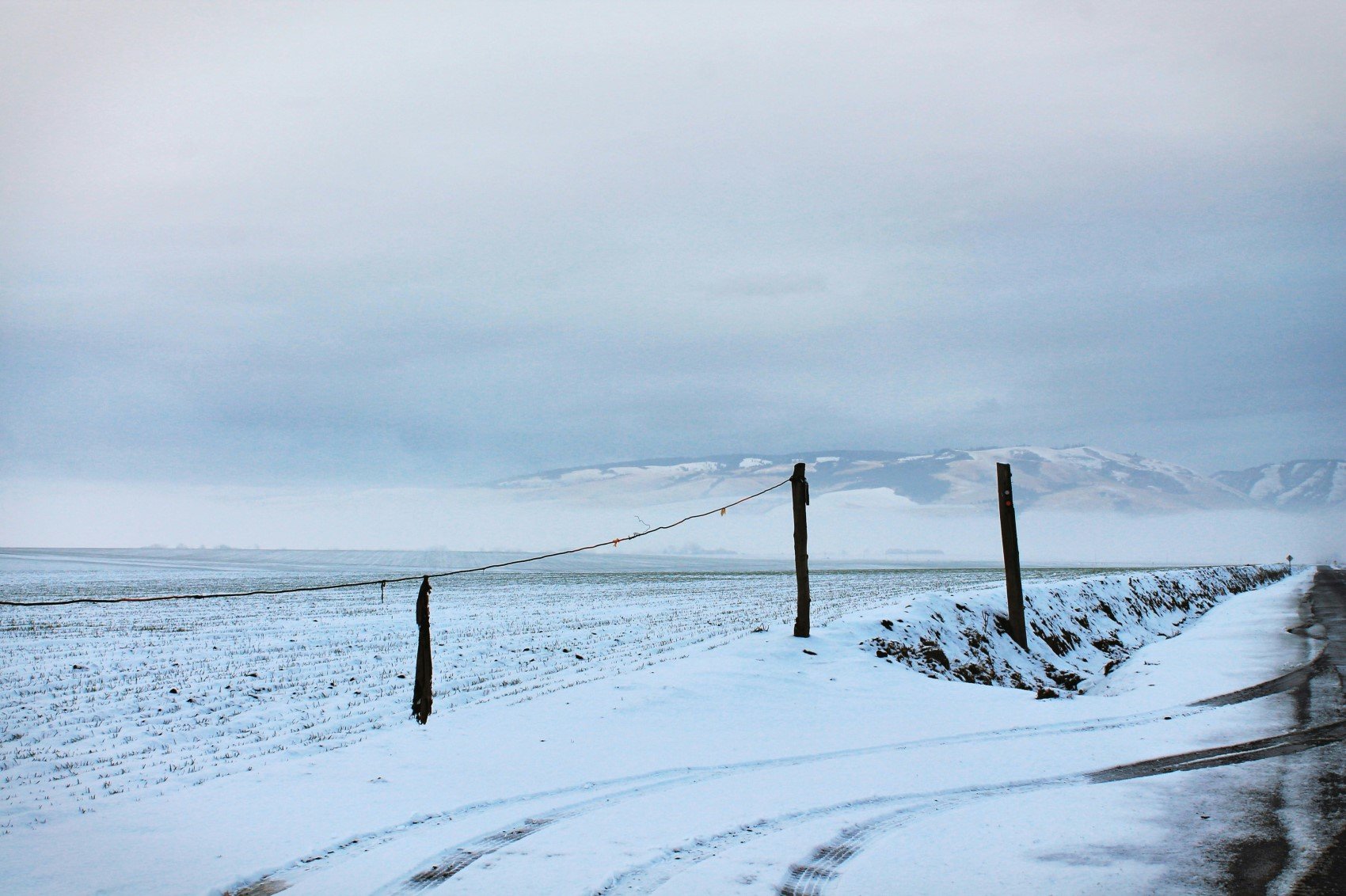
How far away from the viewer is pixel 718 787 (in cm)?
1008

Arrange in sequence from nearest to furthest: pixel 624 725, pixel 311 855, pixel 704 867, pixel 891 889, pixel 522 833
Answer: pixel 891 889 < pixel 704 867 < pixel 311 855 < pixel 522 833 < pixel 624 725

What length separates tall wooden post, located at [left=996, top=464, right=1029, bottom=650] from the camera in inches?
952

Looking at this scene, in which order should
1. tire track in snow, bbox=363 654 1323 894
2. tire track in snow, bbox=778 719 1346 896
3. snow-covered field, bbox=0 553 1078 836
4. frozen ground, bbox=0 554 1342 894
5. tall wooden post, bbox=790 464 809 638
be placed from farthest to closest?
tall wooden post, bbox=790 464 809 638 → snow-covered field, bbox=0 553 1078 836 → tire track in snow, bbox=363 654 1323 894 → frozen ground, bbox=0 554 1342 894 → tire track in snow, bbox=778 719 1346 896

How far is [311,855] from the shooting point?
7910mm

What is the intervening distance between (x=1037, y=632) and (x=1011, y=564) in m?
3.98

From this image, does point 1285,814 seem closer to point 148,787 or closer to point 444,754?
point 444,754

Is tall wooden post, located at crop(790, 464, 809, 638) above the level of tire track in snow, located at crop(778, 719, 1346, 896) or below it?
above

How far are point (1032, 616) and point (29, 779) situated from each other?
25.9m

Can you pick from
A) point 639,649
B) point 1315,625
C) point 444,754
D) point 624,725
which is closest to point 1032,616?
point 1315,625

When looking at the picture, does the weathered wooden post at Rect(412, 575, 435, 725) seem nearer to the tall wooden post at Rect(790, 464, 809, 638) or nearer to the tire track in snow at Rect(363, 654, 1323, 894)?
the tire track in snow at Rect(363, 654, 1323, 894)

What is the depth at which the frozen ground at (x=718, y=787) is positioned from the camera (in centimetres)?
735

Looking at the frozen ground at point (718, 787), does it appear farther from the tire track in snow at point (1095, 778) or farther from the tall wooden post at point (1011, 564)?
the tall wooden post at point (1011, 564)

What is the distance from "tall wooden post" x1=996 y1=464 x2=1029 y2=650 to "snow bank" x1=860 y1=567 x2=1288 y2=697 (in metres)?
0.37

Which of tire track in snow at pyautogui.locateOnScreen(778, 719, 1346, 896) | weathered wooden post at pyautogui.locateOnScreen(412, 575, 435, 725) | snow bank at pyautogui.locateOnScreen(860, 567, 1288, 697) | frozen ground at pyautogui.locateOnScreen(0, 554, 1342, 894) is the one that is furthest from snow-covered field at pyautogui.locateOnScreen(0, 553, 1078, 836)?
tire track in snow at pyautogui.locateOnScreen(778, 719, 1346, 896)
